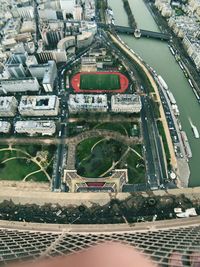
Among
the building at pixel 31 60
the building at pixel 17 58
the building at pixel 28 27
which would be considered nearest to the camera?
the building at pixel 31 60

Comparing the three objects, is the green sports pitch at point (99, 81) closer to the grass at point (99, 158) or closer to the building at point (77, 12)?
the grass at point (99, 158)

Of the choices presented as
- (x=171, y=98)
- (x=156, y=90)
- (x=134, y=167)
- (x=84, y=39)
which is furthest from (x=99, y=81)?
(x=134, y=167)

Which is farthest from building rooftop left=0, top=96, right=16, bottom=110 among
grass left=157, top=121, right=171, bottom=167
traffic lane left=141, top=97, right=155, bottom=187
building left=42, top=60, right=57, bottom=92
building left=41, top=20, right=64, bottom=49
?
grass left=157, top=121, right=171, bottom=167

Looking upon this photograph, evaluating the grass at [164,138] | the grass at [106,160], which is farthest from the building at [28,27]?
the grass at [164,138]

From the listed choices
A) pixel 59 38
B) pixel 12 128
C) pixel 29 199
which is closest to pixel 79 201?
pixel 29 199

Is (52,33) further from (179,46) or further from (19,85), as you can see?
(179,46)

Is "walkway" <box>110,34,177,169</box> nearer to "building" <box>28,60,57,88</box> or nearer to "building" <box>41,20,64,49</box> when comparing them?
"building" <box>41,20,64,49</box>

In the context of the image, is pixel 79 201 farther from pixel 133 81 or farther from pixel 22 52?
pixel 22 52
